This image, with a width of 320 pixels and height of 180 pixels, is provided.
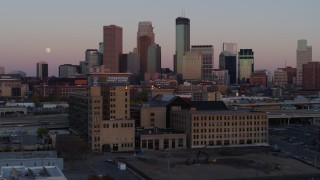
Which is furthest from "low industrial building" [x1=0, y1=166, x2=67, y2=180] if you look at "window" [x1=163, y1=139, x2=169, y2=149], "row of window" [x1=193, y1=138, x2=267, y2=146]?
"row of window" [x1=193, y1=138, x2=267, y2=146]

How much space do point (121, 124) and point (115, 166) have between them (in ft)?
39.1

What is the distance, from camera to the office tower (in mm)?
64188

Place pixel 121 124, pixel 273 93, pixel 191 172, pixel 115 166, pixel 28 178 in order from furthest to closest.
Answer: pixel 273 93, pixel 121 124, pixel 115 166, pixel 191 172, pixel 28 178

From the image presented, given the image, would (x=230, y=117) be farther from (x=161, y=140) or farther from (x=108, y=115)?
(x=108, y=115)

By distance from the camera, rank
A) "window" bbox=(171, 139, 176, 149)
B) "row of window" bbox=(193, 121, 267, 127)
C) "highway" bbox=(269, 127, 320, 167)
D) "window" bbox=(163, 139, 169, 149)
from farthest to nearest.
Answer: "row of window" bbox=(193, 121, 267, 127) → "window" bbox=(171, 139, 176, 149) → "window" bbox=(163, 139, 169, 149) → "highway" bbox=(269, 127, 320, 167)

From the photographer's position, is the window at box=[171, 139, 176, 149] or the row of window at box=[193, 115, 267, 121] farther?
the row of window at box=[193, 115, 267, 121]

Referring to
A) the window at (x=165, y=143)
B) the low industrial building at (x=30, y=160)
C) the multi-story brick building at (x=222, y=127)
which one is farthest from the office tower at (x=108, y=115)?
the low industrial building at (x=30, y=160)

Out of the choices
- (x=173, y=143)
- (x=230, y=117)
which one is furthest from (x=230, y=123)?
(x=173, y=143)

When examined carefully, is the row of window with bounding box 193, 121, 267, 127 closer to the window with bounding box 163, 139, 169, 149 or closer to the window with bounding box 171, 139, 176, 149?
the window with bounding box 171, 139, 176, 149

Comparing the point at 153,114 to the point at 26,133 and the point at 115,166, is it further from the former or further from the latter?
the point at 115,166

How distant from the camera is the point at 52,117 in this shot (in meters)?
92.7

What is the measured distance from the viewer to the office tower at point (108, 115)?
211ft

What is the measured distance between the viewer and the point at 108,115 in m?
66.3

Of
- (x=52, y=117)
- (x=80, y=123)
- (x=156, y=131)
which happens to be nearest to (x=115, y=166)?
(x=156, y=131)
